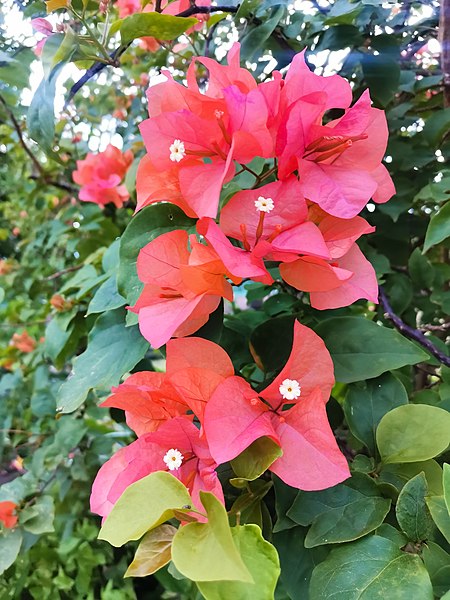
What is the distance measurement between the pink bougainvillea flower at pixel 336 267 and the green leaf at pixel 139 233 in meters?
0.10

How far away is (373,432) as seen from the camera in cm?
39

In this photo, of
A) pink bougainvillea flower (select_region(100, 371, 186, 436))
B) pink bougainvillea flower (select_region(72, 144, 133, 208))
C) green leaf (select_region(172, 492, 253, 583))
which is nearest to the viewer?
green leaf (select_region(172, 492, 253, 583))

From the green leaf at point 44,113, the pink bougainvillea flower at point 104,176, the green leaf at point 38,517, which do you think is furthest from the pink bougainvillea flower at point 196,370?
the pink bougainvillea flower at point 104,176

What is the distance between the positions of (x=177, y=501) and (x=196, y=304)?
0.39 ft

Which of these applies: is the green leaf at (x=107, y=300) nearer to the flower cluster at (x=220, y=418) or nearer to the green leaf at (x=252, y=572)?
the flower cluster at (x=220, y=418)

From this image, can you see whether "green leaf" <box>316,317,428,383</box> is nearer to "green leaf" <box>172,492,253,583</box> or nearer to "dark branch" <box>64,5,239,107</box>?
"green leaf" <box>172,492,253,583</box>

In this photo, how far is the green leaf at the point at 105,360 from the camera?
1.36 ft

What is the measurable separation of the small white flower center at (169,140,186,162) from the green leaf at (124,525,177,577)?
24cm

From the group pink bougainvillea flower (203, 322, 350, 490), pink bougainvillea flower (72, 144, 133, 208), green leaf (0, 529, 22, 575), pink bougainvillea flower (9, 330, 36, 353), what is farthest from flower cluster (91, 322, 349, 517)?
pink bougainvillea flower (9, 330, 36, 353)

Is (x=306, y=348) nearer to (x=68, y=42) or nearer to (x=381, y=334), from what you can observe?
(x=381, y=334)

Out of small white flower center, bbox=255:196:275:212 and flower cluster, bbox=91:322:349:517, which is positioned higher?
small white flower center, bbox=255:196:275:212

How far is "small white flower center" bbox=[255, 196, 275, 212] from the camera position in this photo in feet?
1.08

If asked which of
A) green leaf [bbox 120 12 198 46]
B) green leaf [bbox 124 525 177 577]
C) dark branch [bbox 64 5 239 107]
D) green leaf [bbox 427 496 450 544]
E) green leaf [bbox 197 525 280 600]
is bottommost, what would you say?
green leaf [bbox 427 496 450 544]

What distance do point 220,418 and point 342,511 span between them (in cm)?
11
